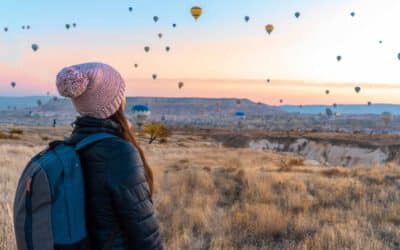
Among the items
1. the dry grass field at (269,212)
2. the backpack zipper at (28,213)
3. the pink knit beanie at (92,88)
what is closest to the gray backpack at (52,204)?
the backpack zipper at (28,213)

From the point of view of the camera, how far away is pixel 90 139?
96.3 inches

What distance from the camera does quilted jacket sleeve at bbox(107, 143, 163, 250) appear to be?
2398 mm

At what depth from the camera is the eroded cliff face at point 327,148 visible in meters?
49.0

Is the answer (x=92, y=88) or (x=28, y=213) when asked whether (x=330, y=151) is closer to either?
(x=92, y=88)

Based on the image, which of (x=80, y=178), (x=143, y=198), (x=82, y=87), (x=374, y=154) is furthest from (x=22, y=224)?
(x=374, y=154)

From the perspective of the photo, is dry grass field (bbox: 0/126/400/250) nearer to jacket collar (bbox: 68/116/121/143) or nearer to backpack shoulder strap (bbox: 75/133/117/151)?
jacket collar (bbox: 68/116/121/143)

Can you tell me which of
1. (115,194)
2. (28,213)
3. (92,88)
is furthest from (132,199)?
(92,88)

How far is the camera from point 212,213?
400 inches

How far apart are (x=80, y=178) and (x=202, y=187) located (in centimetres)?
1173

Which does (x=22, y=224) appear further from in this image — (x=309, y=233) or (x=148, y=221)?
(x=309, y=233)

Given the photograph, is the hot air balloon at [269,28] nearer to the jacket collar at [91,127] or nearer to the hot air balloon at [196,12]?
the hot air balloon at [196,12]

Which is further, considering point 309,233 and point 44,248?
point 309,233

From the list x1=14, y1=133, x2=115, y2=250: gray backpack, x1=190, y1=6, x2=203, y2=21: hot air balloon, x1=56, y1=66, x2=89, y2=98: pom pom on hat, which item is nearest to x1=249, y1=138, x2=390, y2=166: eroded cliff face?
x1=190, y1=6, x2=203, y2=21: hot air balloon

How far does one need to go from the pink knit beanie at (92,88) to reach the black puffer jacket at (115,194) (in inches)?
2.9
